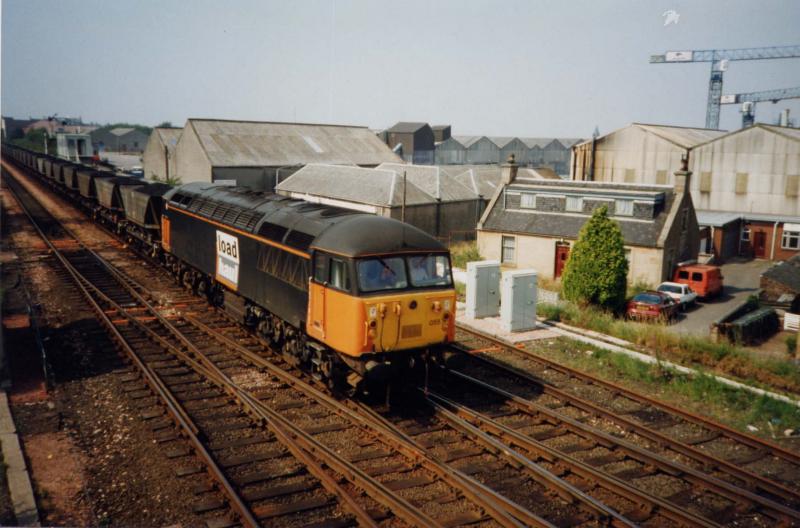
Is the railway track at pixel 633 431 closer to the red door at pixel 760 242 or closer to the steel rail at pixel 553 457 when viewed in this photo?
the steel rail at pixel 553 457

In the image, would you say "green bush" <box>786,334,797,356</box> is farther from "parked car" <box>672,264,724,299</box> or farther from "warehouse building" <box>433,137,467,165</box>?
"warehouse building" <box>433,137,467,165</box>

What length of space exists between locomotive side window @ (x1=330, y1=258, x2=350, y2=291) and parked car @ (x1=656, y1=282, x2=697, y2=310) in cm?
1925

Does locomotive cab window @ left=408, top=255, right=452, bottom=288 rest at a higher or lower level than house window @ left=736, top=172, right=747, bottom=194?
lower

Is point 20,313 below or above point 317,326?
below

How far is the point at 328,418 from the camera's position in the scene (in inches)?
450

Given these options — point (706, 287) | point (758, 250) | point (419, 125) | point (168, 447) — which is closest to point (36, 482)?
point (168, 447)

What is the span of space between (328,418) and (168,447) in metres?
2.82

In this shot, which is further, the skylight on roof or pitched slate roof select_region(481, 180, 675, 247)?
the skylight on roof

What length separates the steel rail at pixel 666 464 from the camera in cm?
866

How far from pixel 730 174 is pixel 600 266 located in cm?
1937

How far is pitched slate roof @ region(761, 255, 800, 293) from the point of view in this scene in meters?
24.1

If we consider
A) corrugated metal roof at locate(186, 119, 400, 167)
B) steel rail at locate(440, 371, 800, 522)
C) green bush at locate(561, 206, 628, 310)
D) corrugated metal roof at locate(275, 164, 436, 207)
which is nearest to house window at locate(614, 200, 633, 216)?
green bush at locate(561, 206, 628, 310)

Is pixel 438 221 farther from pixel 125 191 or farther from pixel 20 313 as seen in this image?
pixel 20 313

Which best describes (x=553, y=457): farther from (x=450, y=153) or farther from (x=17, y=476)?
(x=450, y=153)
